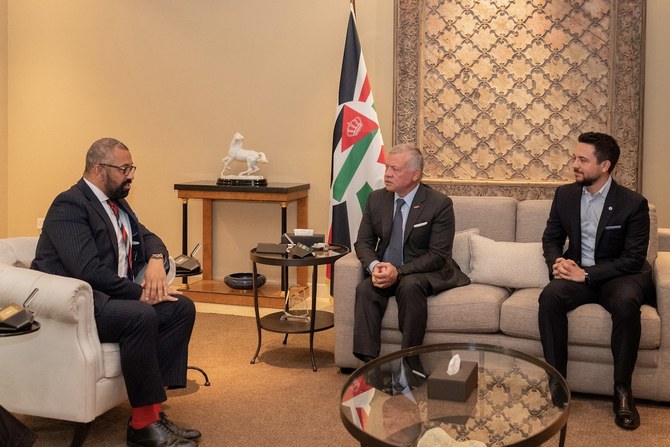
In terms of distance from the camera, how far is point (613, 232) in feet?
12.8

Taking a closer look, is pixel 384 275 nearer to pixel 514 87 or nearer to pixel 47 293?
pixel 47 293

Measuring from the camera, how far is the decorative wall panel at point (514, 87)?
5.13 m

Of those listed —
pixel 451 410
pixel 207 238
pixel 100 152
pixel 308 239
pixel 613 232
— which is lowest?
pixel 451 410

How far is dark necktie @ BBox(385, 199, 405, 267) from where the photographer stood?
422cm

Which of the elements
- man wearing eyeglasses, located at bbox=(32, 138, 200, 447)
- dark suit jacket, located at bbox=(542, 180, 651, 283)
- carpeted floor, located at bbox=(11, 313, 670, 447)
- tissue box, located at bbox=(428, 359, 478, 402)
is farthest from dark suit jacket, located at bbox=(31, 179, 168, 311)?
dark suit jacket, located at bbox=(542, 180, 651, 283)

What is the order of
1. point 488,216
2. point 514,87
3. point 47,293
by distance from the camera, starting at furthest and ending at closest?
point 514,87
point 488,216
point 47,293

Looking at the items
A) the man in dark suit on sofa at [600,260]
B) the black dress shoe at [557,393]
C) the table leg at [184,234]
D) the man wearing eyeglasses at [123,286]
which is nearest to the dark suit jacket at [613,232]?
the man in dark suit on sofa at [600,260]

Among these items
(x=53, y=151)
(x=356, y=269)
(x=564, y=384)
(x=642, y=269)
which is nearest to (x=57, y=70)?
(x=53, y=151)

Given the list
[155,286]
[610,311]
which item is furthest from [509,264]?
[155,286]

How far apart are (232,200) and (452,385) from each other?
133 inches

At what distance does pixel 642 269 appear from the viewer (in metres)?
3.95

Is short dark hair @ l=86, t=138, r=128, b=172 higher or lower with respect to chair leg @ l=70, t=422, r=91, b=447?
higher

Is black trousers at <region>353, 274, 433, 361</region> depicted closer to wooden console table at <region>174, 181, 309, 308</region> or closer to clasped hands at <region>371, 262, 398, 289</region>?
clasped hands at <region>371, 262, 398, 289</region>

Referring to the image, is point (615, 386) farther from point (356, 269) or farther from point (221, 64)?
point (221, 64)
